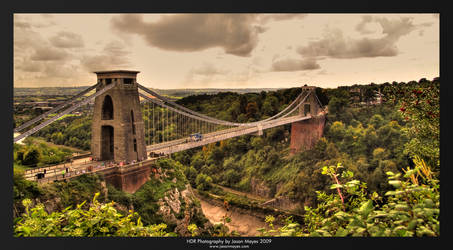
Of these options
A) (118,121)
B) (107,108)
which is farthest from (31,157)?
(107,108)

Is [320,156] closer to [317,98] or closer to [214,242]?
[317,98]

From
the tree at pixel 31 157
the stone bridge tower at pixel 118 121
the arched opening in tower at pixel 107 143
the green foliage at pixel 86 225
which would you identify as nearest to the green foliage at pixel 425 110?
the green foliage at pixel 86 225

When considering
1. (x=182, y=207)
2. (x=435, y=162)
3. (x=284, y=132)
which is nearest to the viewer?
(x=435, y=162)

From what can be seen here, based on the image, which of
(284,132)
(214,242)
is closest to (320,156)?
(284,132)

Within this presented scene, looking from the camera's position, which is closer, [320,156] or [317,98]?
[320,156]

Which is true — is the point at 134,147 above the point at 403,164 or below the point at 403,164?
above

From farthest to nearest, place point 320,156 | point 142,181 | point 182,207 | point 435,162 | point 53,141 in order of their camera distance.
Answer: point 320,156 → point 53,141 → point 182,207 → point 142,181 → point 435,162
